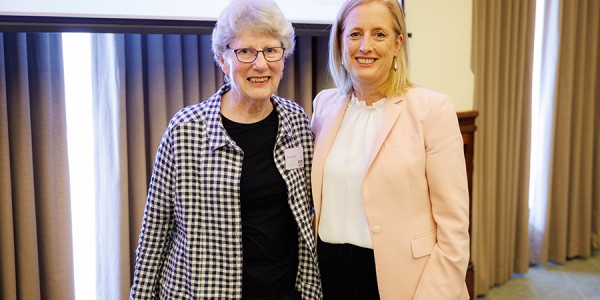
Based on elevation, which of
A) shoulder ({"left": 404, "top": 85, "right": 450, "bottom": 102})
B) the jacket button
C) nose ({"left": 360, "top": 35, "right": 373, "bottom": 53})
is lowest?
the jacket button

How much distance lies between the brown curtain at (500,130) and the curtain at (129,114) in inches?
69.3

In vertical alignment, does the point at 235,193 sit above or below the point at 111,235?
above

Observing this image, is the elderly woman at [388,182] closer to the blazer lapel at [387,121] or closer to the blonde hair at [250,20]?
the blazer lapel at [387,121]

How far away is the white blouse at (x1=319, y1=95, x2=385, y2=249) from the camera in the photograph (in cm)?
171

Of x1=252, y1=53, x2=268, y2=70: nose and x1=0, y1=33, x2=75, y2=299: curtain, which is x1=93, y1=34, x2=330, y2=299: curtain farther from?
x1=252, y1=53, x2=268, y2=70: nose

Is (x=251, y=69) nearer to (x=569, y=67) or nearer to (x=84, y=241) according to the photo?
(x=84, y=241)

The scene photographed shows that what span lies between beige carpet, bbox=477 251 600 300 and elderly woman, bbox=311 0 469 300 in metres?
2.25

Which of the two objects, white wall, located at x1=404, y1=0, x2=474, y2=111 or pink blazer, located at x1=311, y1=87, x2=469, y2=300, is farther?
white wall, located at x1=404, y1=0, x2=474, y2=111

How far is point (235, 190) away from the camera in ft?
5.36

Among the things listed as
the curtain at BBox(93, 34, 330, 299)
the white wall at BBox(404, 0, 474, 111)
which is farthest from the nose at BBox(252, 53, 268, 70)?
the white wall at BBox(404, 0, 474, 111)

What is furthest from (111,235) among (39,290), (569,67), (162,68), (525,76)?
(569,67)

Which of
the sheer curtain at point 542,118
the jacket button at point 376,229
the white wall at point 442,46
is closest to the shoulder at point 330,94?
the jacket button at point 376,229

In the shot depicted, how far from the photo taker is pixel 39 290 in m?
2.48

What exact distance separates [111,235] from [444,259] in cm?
163
